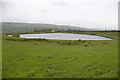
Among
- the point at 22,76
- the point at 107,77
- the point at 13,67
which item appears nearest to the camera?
the point at 107,77

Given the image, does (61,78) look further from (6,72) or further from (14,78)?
(6,72)

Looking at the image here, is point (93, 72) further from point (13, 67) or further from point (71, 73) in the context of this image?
point (13, 67)

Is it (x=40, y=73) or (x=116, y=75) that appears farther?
(x=40, y=73)

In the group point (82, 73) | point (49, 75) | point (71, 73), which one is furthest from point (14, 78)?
point (82, 73)

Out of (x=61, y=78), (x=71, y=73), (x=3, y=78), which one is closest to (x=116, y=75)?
(x=71, y=73)

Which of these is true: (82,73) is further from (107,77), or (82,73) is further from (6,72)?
(6,72)

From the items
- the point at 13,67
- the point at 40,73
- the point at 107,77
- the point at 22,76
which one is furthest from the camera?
the point at 13,67

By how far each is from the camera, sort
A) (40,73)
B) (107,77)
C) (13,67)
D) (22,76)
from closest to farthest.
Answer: (107,77) < (22,76) < (40,73) < (13,67)

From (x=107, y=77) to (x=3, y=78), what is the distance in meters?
12.0

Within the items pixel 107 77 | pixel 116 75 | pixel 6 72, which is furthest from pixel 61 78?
pixel 6 72

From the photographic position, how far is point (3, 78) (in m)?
12.0

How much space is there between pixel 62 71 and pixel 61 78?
1.91 metres

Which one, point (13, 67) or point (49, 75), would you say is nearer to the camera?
point (49, 75)

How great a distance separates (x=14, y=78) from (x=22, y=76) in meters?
0.89
